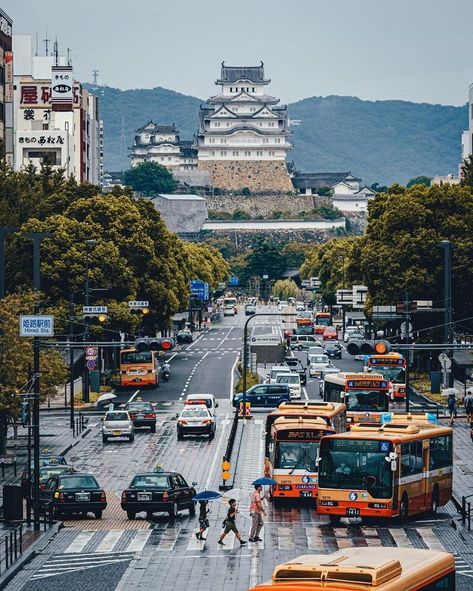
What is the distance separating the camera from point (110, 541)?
3959 cm

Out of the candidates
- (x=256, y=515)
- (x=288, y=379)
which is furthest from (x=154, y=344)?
(x=288, y=379)

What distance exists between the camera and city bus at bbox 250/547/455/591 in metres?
18.7

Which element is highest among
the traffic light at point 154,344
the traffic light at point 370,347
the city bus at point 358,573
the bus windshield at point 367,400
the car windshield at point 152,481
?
the traffic light at point 154,344

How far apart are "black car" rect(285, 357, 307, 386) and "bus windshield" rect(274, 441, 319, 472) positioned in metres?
44.7

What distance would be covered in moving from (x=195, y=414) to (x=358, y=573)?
155 feet

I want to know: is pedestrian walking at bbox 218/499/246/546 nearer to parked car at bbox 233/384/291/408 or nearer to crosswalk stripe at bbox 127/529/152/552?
crosswalk stripe at bbox 127/529/152/552

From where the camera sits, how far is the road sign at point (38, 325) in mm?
43219

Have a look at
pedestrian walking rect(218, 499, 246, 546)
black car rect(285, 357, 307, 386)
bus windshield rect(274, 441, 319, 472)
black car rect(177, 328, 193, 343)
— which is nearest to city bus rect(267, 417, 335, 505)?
bus windshield rect(274, 441, 319, 472)

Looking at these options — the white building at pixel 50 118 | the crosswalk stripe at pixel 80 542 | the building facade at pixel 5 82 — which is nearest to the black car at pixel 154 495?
the crosswalk stripe at pixel 80 542

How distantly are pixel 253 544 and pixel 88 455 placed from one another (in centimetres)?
2278

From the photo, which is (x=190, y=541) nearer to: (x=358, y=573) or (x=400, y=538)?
(x=400, y=538)

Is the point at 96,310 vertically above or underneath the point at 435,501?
above

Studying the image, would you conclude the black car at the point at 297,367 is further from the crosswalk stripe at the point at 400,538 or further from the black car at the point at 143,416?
the crosswalk stripe at the point at 400,538

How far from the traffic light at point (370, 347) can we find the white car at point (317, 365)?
30630mm
